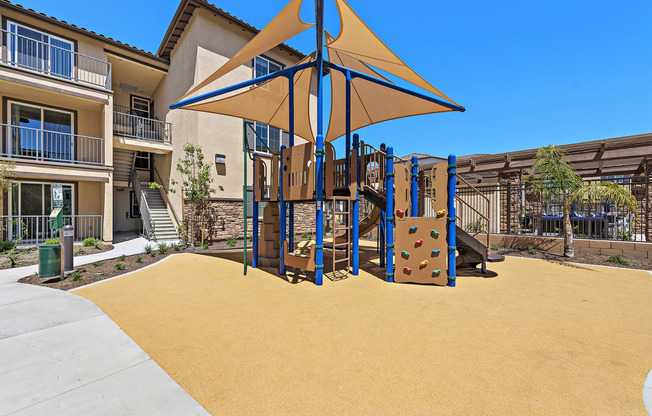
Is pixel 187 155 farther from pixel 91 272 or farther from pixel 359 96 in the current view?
pixel 359 96

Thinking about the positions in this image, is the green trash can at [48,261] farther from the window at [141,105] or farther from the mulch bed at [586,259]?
the mulch bed at [586,259]

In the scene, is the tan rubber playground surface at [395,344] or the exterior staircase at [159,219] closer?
the tan rubber playground surface at [395,344]

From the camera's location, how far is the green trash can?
6.00 metres

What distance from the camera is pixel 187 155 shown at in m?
12.3

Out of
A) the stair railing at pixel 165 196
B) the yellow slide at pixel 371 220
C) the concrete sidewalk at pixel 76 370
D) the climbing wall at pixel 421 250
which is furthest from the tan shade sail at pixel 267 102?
the stair railing at pixel 165 196

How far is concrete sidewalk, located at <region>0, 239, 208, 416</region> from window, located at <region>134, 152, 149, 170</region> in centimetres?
1454

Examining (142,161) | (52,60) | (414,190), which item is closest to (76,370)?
(414,190)

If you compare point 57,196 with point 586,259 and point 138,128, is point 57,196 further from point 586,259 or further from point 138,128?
point 586,259

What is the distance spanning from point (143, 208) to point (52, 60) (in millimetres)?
7368

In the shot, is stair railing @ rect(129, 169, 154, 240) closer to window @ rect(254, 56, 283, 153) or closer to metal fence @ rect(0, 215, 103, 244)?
metal fence @ rect(0, 215, 103, 244)

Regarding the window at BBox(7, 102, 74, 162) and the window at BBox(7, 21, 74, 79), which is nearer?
the window at BBox(7, 21, 74, 79)

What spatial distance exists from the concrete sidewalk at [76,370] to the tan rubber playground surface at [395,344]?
187 millimetres

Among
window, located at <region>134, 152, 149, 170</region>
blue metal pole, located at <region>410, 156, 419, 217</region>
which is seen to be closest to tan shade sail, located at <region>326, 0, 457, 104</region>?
blue metal pole, located at <region>410, 156, 419, 217</region>

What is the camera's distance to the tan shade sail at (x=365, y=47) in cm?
571
